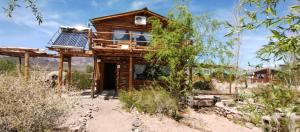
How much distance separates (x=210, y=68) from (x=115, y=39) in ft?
28.3

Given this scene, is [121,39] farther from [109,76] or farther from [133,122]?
[133,122]

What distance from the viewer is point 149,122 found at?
37.2 feet

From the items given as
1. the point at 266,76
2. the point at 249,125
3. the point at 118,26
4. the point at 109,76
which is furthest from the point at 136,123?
the point at 266,76

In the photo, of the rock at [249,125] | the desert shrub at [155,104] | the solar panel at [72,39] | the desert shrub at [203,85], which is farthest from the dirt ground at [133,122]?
the desert shrub at [203,85]

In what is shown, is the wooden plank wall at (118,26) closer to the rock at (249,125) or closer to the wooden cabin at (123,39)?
the wooden cabin at (123,39)

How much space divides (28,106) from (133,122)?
4.54m

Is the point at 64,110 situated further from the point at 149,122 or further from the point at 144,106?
the point at 144,106

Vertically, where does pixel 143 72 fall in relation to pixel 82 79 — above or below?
above

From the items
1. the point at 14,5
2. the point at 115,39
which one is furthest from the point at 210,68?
the point at 14,5

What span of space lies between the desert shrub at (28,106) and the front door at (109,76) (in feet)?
47.6

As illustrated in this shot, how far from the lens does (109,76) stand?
A: 918 inches

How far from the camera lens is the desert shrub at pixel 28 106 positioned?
294 inches

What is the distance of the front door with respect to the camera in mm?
23159

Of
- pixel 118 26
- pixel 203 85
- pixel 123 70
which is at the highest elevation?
pixel 118 26
